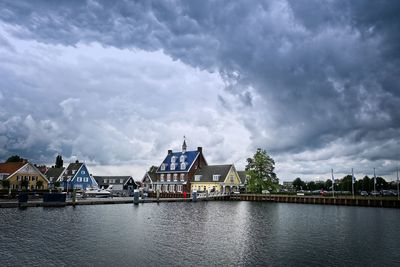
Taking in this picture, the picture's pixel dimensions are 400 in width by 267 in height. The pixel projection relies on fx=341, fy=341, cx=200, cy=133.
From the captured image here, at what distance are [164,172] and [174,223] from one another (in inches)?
2726

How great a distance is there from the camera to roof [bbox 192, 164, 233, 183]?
95.7 metres

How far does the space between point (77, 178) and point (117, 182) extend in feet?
50.6

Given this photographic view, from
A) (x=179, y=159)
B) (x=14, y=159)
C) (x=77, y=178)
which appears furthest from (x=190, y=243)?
(x=14, y=159)

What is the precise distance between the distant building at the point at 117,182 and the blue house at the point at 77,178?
776 cm

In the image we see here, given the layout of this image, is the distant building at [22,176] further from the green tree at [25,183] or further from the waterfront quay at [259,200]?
the waterfront quay at [259,200]

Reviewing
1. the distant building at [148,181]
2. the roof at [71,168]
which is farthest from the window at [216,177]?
the roof at [71,168]

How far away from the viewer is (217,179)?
313 ft

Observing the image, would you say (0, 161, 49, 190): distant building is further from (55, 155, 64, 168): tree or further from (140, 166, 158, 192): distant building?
(55, 155, 64, 168): tree

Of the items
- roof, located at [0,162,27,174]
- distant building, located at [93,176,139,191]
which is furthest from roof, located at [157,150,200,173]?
roof, located at [0,162,27,174]

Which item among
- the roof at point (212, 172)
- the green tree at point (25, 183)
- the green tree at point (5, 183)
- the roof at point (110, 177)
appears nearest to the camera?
the green tree at point (5, 183)

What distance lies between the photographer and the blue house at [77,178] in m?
103

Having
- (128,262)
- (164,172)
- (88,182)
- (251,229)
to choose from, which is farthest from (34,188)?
(128,262)

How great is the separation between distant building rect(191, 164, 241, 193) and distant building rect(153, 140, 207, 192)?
234 centimetres

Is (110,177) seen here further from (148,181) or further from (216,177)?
(216,177)
